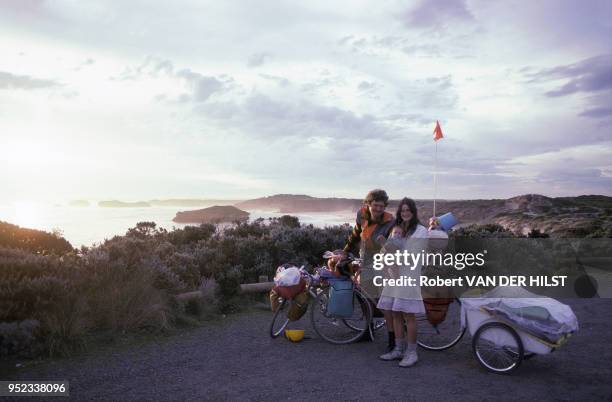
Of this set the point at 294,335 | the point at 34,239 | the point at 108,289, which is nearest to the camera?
the point at 294,335

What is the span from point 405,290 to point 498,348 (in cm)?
131

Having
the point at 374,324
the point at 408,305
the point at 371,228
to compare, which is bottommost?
the point at 374,324

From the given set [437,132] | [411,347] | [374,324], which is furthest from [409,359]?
[437,132]

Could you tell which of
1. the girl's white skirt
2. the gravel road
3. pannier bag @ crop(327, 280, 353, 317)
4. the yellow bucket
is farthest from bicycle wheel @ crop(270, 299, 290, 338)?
the girl's white skirt

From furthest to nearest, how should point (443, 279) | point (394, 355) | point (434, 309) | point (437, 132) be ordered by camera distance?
point (437, 132), point (443, 279), point (434, 309), point (394, 355)

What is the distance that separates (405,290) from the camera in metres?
6.33

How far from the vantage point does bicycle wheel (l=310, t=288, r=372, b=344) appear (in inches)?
291

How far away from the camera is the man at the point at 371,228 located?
6.90 metres

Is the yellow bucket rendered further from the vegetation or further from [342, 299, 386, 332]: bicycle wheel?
the vegetation

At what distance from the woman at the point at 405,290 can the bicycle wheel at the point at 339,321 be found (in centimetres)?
80

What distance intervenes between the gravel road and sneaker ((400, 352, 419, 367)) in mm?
81

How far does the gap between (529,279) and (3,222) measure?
14303mm

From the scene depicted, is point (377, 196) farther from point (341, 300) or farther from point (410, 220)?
point (341, 300)

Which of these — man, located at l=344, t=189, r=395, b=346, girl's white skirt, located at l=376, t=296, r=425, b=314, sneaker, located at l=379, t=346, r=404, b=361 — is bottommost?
sneaker, located at l=379, t=346, r=404, b=361
